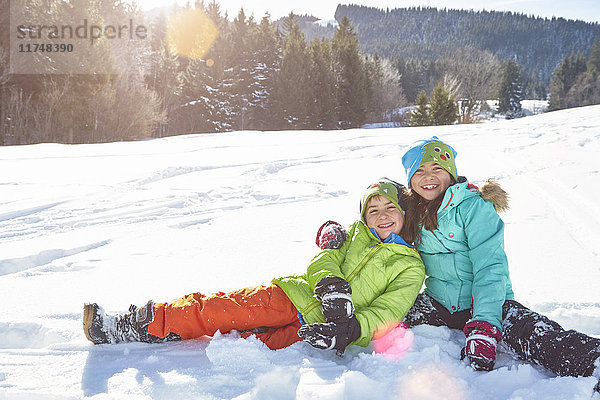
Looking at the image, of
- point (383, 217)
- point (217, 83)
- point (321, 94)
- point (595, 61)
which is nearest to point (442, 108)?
point (321, 94)

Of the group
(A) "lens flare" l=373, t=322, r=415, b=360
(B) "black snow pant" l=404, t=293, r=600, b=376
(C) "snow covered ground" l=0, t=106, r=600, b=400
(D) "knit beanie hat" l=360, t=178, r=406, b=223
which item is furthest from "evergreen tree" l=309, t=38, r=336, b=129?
(A) "lens flare" l=373, t=322, r=415, b=360

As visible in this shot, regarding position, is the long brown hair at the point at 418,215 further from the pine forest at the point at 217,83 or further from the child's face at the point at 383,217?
the pine forest at the point at 217,83

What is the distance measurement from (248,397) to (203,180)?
14.9 ft

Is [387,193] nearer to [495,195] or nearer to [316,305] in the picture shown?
[495,195]

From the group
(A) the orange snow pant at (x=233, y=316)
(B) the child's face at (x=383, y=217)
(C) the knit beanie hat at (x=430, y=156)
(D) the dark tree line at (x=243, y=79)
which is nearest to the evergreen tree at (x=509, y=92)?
(D) the dark tree line at (x=243, y=79)

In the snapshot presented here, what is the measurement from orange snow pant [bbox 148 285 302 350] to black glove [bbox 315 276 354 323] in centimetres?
30

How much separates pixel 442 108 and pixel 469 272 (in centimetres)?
2441

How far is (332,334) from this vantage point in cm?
167

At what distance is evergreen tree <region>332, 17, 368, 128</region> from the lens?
91.4 feet

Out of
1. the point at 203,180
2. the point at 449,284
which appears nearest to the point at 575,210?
the point at 449,284

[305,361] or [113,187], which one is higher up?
[113,187]

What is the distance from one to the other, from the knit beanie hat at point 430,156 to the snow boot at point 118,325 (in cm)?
145

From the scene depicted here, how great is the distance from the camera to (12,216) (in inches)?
158

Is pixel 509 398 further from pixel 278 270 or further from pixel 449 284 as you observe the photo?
pixel 278 270
